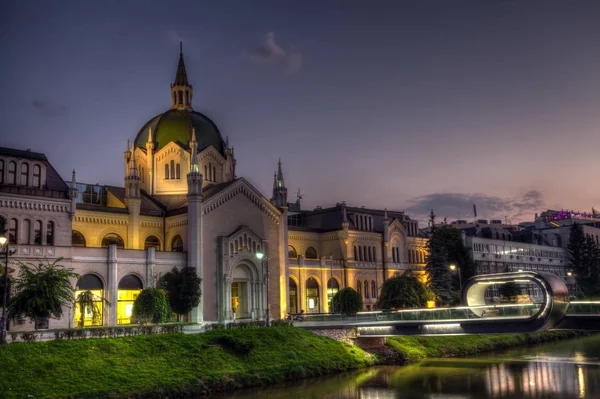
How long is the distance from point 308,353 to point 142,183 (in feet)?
113

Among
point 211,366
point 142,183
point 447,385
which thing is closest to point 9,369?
point 211,366

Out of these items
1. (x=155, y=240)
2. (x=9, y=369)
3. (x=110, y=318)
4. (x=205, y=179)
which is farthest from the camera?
(x=205, y=179)

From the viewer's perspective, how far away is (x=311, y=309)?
7988 cm

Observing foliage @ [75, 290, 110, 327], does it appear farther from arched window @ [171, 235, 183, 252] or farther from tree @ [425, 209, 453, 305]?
tree @ [425, 209, 453, 305]

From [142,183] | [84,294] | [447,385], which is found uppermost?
[142,183]

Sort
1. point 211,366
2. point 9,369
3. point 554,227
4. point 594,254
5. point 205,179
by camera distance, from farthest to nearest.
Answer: point 554,227 < point 594,254 < point 205,179 < point 211,366 < point 9,369

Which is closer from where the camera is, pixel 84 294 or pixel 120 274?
pixel 84 294

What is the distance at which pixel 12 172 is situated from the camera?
53.9m

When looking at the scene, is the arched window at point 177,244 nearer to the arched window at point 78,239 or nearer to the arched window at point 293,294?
the arched window at point 78,239

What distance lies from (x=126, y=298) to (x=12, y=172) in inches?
604

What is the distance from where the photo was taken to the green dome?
7544 cm

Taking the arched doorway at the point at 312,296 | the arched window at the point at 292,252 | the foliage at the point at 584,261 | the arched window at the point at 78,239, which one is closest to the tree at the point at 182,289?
the arched window at the point at 78,239

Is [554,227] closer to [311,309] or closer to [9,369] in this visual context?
[311,309]

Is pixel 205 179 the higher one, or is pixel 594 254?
pixel 205 179
